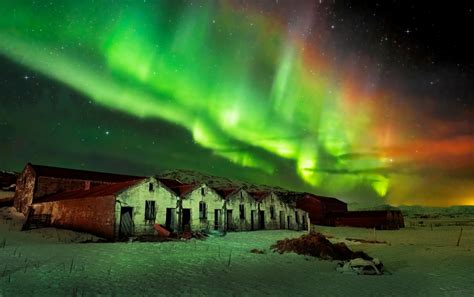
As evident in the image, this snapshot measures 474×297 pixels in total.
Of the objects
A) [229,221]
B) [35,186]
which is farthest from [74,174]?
[229,221]

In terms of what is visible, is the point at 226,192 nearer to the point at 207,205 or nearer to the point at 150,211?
the point at 207,205

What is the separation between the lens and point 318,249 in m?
23.9

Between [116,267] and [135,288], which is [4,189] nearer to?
[116,267]

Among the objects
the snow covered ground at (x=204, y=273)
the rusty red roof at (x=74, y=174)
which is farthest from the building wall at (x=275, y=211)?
the rusty red roof at (x=74, y=174)

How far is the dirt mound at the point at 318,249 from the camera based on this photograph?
75.9 ft

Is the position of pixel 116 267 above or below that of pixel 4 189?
below

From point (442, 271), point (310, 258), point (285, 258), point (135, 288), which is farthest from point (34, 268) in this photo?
point (442, 271)

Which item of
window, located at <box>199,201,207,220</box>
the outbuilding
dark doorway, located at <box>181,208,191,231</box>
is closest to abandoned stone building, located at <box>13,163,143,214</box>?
the outbuilding

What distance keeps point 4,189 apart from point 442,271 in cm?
7169

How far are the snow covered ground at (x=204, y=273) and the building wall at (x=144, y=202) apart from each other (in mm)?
5949

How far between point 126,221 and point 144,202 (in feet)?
8.53

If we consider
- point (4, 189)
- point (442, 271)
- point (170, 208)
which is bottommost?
point (442, 271)

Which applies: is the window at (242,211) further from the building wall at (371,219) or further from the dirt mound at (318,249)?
the building wall at (371,219)

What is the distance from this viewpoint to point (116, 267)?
57.2 ft
